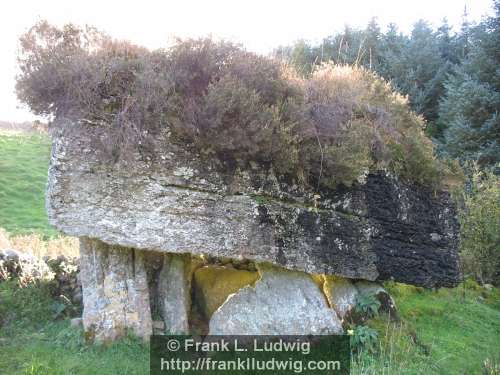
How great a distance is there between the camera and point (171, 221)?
533 cm

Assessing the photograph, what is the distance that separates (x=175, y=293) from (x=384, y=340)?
316 centimetres

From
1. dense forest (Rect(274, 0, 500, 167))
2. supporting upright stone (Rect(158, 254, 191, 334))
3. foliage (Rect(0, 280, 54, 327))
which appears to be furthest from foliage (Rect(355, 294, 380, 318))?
dense forest (Rect(274, 0, 500, 167))

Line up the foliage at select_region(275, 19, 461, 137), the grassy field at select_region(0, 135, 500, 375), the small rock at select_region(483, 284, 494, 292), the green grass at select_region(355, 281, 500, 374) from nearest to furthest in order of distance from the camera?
1. the grassy field at select_region(0, 135, 500, 375)
2. the green grass at select_region(355, 281, 500, 374)
3. the small rock at select_region(483, 284, 494, 292)
4. the foliage at select_region(275, 19, 461, 137)

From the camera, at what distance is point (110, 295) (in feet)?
19.2

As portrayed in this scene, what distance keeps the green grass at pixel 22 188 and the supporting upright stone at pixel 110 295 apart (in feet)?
30.6

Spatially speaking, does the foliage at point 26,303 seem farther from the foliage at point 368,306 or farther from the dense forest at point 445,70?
the dense forest at point 445,70

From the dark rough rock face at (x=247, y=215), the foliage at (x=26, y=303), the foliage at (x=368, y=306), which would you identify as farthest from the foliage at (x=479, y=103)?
the foliage at (x=26, y=303)

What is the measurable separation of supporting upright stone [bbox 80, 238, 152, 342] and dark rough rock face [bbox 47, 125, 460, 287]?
0.78 metres

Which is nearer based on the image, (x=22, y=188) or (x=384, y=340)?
(x=384, y=340)

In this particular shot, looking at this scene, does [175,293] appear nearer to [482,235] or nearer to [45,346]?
[45,346]

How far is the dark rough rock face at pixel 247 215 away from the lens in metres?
5.13

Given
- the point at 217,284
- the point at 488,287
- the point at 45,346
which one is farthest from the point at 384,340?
the point at 488,287

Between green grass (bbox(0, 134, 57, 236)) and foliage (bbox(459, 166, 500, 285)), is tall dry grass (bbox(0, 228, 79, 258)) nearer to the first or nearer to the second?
green grass (bbox(0, 134, 57, 236))

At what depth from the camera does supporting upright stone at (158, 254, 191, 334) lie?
6043 mm
